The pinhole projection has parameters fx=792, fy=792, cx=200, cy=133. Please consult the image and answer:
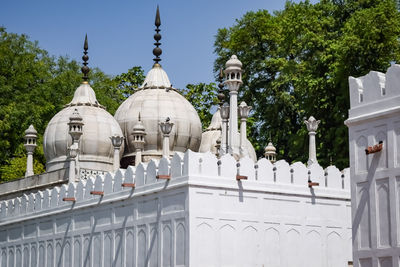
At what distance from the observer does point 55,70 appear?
58.2 meters

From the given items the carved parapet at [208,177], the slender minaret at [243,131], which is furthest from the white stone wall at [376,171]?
the slender minaret at [243,131]

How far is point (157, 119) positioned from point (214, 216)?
14477 millimetres

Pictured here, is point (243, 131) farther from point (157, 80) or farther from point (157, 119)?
point (157, 80)

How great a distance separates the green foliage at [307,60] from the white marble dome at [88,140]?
10921 millimetres

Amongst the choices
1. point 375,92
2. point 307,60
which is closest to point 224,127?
point 375,92

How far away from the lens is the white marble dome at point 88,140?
3500 centimetres

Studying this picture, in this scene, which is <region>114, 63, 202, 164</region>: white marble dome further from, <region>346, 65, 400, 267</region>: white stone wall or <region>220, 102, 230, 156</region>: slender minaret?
<region>346, 65, 400, 267</region>: white stone wall

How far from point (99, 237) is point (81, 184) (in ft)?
7.20

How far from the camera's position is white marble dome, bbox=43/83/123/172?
35000mm

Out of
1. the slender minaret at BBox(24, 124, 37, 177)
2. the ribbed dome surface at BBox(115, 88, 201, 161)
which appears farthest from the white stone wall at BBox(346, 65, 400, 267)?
the slender minaret at BBox(24, 124, 37, 177)

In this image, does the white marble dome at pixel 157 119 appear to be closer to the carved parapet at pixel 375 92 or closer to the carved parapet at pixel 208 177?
the carved parapet at pixel 208 177

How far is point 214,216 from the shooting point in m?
21.5

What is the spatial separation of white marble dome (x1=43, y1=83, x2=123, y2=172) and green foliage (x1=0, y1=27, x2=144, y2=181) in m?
11.2

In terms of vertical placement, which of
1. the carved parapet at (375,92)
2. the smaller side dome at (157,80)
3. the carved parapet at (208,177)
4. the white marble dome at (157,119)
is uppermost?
the smaller side dome at (157,80)
